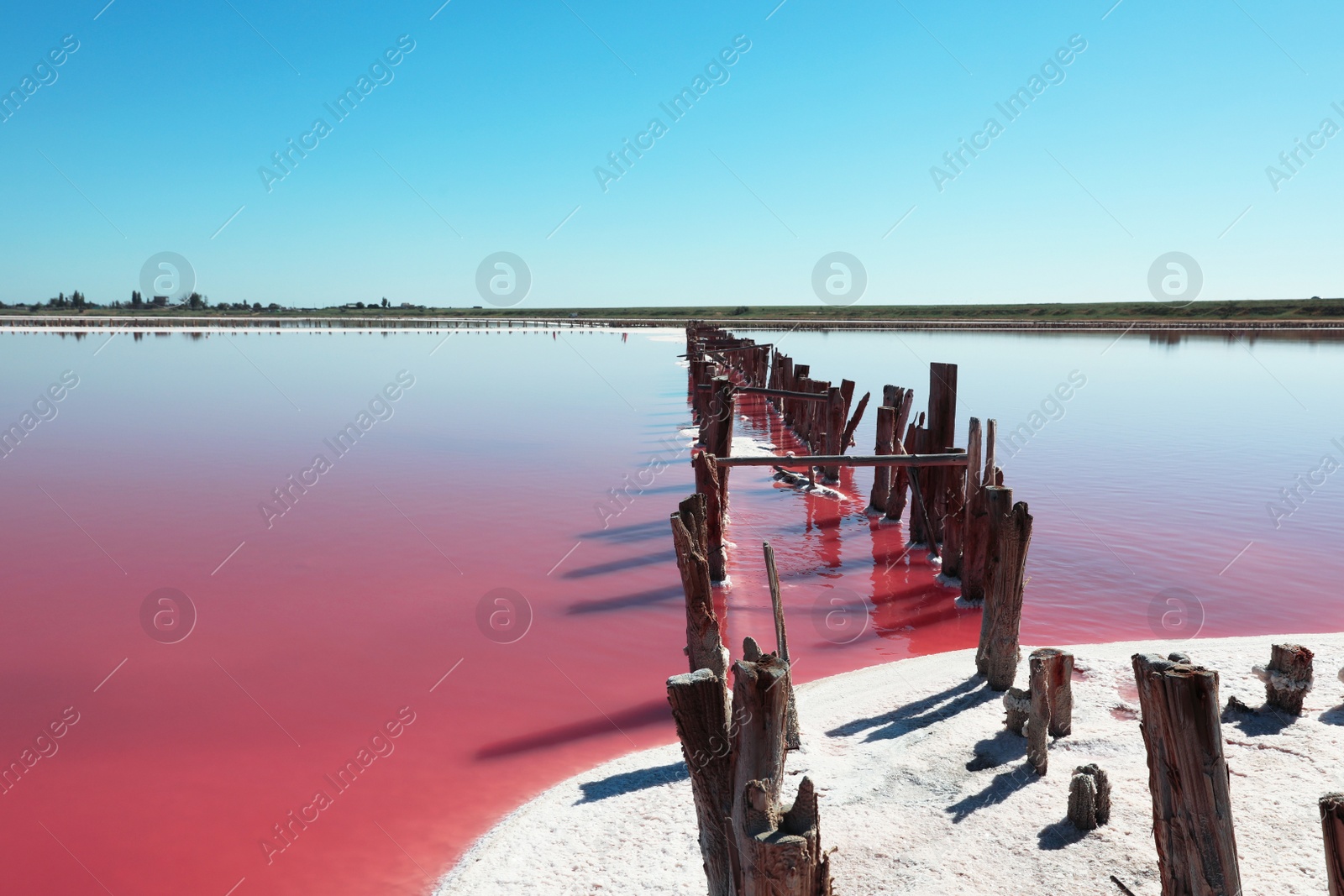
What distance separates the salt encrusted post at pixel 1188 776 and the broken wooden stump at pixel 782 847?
129 cm

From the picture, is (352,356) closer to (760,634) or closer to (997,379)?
(997,379)

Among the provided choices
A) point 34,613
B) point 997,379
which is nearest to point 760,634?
point 34,613

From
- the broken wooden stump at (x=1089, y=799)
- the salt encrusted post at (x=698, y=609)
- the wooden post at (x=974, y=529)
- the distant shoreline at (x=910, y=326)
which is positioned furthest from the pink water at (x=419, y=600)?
the distant shoreline at (x=910, y=326)

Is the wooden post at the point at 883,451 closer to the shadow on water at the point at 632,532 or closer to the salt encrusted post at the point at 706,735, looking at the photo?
the shadow on water at the point at 632,532

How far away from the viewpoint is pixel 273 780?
18.9 ft

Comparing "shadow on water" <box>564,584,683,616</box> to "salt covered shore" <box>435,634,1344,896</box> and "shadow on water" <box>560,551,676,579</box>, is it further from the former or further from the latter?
"salt covered shore" <box>435,634,1344,896</box>

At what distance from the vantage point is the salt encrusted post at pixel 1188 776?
292cm

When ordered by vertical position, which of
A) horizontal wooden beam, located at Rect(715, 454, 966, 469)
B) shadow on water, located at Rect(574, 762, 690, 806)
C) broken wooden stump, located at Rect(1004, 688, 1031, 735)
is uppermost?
horizontal wooden beam, located at Rect(715, 454, 966, 469)

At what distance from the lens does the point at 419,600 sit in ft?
29.7

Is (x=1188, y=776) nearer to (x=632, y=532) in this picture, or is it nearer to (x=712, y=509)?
(x=712, y=509)

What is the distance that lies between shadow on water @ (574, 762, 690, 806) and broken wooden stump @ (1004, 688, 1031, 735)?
1.96 m

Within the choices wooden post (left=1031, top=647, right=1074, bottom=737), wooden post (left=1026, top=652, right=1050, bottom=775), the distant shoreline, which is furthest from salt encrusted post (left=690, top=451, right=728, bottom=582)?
the distant shoreline

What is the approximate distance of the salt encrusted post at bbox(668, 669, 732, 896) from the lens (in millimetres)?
3064

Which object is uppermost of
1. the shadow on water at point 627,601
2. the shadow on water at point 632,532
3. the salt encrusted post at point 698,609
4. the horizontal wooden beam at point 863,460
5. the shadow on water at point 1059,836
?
the horizontal wooden beam at point 863,460
